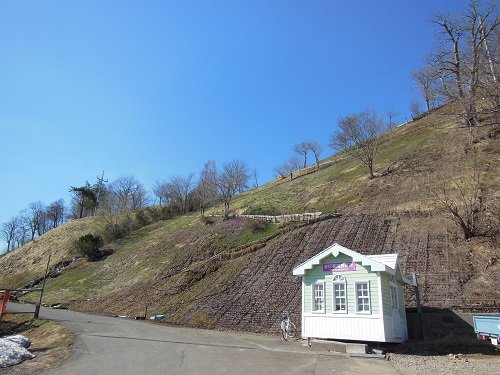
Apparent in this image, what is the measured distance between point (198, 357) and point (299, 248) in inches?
733

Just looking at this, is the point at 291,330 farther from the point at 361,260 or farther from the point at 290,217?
the point at 290,217

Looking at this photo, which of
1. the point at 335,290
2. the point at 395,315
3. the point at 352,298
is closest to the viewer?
the point at 352,298

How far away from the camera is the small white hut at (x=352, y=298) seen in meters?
16.6

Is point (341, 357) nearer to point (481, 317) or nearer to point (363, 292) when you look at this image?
point (363, 292)

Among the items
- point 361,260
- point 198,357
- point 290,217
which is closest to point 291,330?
point 361,260

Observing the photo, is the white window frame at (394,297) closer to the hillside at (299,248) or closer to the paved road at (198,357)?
the hillside at (299,248)

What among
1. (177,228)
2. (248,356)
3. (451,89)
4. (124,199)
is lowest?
(248,356)

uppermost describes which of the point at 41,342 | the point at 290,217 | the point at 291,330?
the point at 290,217

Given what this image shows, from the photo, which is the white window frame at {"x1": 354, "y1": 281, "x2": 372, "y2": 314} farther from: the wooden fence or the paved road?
the wooden fence

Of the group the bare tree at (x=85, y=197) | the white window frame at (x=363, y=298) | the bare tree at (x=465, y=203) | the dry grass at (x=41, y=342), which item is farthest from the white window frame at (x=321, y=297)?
the bare tree at (x=85, y=197)

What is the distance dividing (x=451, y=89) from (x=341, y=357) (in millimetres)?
9994

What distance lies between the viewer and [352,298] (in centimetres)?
1723

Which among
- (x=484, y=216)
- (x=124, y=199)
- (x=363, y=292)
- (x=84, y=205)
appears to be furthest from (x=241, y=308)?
(x=84, y=205)

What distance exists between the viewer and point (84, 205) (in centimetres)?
9319
